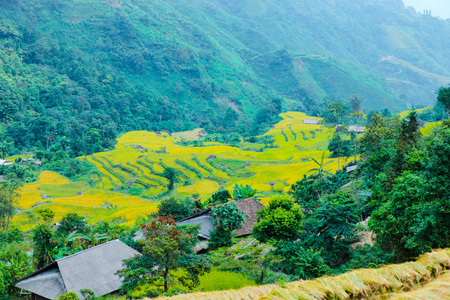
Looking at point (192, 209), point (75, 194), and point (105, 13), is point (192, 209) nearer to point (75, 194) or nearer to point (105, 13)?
point (75, 194)

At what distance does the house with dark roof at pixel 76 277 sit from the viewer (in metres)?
10.4

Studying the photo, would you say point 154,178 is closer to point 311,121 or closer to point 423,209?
point 423,209

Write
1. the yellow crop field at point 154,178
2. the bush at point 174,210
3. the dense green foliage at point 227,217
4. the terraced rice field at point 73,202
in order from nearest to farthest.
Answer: the dense green foliage at point 227,217 < the bush at point 174,210 < the terraced rice field at point 73,202 < the yellow crop field at point 154,178

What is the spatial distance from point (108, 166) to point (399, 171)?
34.7 metres

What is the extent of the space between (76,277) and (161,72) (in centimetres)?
8709

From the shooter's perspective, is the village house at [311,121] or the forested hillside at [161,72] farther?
the village house at [311,121]

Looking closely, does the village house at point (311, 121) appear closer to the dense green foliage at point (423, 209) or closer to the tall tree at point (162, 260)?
the dense green foliage at point (423, 209)

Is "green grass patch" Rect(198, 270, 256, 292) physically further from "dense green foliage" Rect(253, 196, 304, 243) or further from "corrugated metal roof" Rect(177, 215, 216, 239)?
"corrugated metal roof" Rect(177, 215, 216, 239)

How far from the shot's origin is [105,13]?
320 feet

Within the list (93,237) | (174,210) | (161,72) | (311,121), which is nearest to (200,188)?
(174,210)

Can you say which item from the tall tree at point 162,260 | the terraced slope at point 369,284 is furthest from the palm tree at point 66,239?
the terraced slope at point 369,284

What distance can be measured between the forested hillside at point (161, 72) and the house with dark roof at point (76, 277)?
3960cm

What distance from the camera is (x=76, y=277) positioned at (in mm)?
10555

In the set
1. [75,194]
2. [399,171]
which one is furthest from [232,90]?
[399,171]
